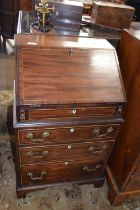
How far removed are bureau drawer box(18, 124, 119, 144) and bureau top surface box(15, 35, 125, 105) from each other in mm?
201

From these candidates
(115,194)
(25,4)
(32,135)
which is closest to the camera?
(32,135)

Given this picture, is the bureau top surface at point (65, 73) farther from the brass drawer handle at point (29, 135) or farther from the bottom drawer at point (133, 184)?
the bottom drawer at point (133, 184)

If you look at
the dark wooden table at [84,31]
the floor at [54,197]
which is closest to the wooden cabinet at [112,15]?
the dark wooden table at [84,31]

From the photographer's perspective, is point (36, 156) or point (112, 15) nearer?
point (36, 156)

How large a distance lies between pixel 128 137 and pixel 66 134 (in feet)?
1.43

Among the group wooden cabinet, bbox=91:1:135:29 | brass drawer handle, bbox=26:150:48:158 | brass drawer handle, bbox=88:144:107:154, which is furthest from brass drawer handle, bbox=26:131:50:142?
wooden cabinet, bbox=91:1:135:29

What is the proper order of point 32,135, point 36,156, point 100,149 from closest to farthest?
point 32,135
point 36,156
point 100,149

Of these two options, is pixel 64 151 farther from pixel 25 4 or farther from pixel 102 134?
pixel 25 4

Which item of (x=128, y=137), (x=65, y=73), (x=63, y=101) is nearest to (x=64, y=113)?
(x=63, y=101)

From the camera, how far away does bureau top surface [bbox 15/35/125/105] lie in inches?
45.1

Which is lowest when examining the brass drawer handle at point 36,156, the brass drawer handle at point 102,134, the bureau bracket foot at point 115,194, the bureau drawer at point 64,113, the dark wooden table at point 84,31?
the bureau bracket foot at point 115,194

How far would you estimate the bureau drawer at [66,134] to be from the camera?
1.25 m

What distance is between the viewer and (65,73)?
1220 mm

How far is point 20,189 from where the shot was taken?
5.06 ft
